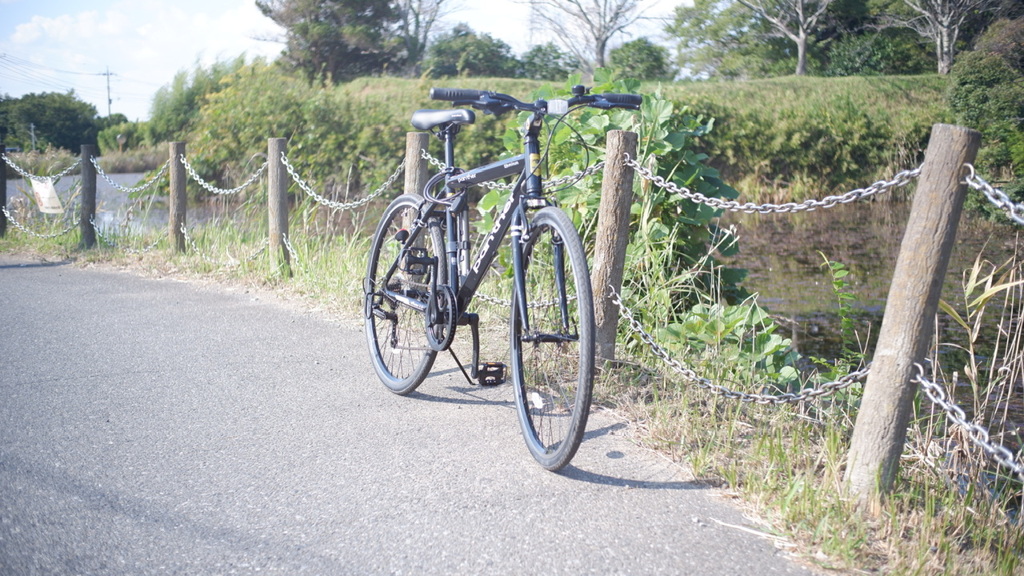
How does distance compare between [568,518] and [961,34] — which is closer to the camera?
[568,518]

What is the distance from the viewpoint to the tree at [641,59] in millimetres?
35625

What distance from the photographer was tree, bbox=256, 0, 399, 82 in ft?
127

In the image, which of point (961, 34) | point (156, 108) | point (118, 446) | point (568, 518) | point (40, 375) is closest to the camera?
point (568, 518)

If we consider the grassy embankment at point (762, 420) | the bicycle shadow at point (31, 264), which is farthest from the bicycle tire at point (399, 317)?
the bicycle shadow at point (31, 264)

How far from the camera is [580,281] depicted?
3.11 m

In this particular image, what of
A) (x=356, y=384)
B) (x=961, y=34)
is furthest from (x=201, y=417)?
(x=961, y=34)

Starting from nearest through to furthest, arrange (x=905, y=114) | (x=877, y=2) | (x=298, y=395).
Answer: (x=298, y=395), (x=905, y=114), (x=877, y=2)

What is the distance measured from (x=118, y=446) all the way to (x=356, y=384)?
1357mm

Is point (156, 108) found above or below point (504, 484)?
above

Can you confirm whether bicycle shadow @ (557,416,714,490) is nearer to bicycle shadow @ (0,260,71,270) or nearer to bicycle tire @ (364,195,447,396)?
bicycle tire @ (364,195,447,396)

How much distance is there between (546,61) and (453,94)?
1469 inches

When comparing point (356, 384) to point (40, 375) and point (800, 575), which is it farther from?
point (800, 575)

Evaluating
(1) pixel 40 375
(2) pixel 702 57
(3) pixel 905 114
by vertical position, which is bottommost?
(1) pixel 40 375

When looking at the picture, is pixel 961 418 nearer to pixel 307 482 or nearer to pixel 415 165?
pixel 307 482
